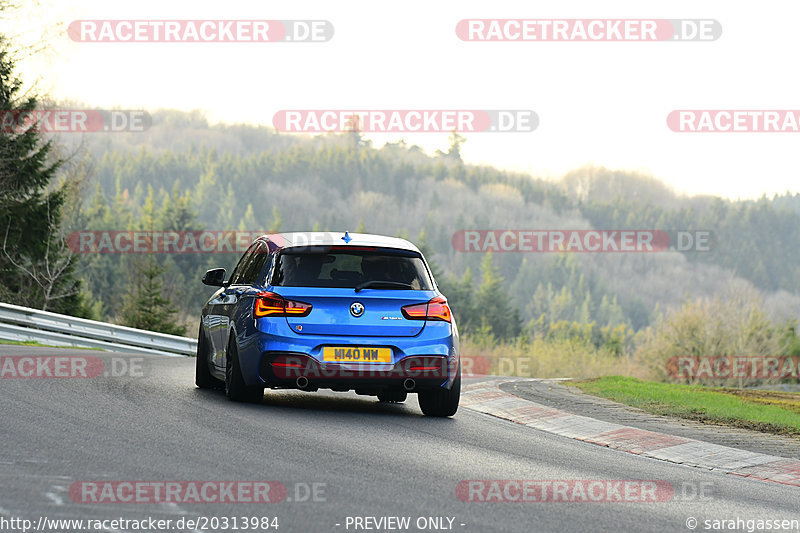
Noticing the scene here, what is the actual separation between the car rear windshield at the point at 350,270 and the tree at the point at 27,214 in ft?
95.2

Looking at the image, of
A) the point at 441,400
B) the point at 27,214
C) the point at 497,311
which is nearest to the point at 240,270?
the point at 441,400

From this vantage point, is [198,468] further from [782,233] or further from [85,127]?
[782,233]

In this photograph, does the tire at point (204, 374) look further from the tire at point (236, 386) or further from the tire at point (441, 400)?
the tire at point (441, 400)

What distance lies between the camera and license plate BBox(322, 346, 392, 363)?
1042cm

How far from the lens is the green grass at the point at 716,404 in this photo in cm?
1212

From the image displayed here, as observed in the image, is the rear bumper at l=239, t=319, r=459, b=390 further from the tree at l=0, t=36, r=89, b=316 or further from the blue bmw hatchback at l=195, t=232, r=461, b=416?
the tree at l=0, t=36, r=89, b=316

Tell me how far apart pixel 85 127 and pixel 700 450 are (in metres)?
35.1

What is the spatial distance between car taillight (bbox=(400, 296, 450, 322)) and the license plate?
1.50 feet

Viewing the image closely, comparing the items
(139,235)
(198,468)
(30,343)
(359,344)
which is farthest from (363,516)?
(139,235)

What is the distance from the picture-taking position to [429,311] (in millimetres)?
10758

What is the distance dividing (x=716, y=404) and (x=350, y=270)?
595cm
